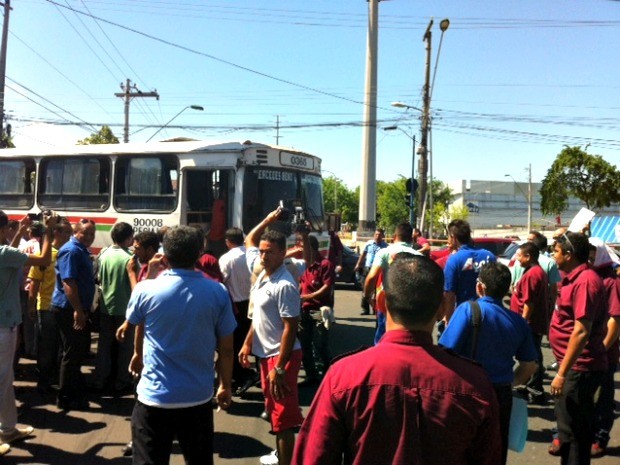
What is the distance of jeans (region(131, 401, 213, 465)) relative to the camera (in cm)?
315

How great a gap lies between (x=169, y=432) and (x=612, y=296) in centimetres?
348

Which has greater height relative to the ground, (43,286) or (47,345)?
(43,286)

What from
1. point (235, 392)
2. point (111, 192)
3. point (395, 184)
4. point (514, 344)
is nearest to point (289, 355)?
point (514, 344)

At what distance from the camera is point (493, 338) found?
331 cm

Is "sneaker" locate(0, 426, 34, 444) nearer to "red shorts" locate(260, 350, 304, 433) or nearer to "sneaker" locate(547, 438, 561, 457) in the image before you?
"red shorts" locate(260, 350, 304, 433)

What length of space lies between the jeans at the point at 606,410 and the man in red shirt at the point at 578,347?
1.30 feet

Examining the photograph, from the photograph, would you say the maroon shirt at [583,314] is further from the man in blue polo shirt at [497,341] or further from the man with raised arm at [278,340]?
the man with raised arm at [278,340]

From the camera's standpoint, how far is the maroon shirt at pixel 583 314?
3982 mm

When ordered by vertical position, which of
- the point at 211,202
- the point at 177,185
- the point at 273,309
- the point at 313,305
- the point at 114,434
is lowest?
the point at 114,434

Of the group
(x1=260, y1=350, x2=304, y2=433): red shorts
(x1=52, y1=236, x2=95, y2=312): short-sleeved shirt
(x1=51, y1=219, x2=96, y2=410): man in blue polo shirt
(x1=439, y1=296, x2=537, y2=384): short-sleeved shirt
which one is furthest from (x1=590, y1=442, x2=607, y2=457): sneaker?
(x1=52, y1=236, x2=95, y2=312): short-sleeved shirt

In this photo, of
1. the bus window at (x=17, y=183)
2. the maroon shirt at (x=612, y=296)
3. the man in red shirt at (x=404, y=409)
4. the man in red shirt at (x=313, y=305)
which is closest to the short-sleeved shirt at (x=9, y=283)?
the man in red shirt at (x=313, y=305)

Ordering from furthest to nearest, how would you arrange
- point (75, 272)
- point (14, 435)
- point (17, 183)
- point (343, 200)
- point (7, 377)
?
1. point (343, 200)
2. point (17, 183)
3. point (75, 272)
4. point (14, 435)
5. point (7, 377)

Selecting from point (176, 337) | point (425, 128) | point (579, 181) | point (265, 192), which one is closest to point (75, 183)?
point (265, 192)

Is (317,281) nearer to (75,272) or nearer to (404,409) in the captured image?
(75,272)
